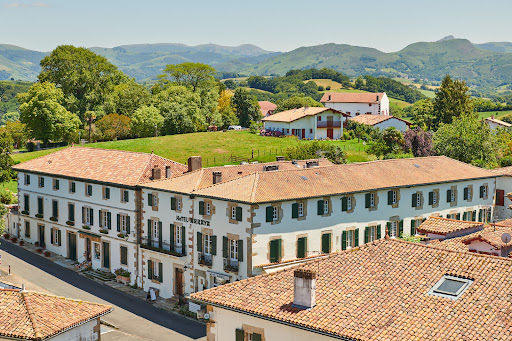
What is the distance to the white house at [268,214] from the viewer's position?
4528cm

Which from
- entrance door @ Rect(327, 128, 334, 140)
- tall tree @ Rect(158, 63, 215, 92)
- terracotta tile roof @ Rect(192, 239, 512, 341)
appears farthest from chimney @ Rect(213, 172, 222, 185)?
tall tree @ Rect(158, 63, 215, 92)

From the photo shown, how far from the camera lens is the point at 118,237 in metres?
56.3

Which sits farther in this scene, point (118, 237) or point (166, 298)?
point (118, 237)

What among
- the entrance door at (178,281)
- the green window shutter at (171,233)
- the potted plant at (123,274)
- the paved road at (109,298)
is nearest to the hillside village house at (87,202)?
the potted plant at (123,274)

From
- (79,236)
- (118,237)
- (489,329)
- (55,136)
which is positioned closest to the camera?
(489,329)

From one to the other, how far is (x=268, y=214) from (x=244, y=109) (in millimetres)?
91978

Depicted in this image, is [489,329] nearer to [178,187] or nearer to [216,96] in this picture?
[178,187]

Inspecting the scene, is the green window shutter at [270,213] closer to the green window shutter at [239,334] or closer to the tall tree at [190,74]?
the green window shutter at [239,334]

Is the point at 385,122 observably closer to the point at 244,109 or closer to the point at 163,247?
the point at 244,109

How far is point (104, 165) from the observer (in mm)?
61219

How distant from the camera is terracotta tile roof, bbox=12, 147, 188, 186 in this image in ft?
187

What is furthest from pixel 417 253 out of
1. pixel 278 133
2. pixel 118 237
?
pixel 278 133

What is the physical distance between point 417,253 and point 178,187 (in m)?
26.9

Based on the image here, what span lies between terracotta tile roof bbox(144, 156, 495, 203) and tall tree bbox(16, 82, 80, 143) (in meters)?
59.9
